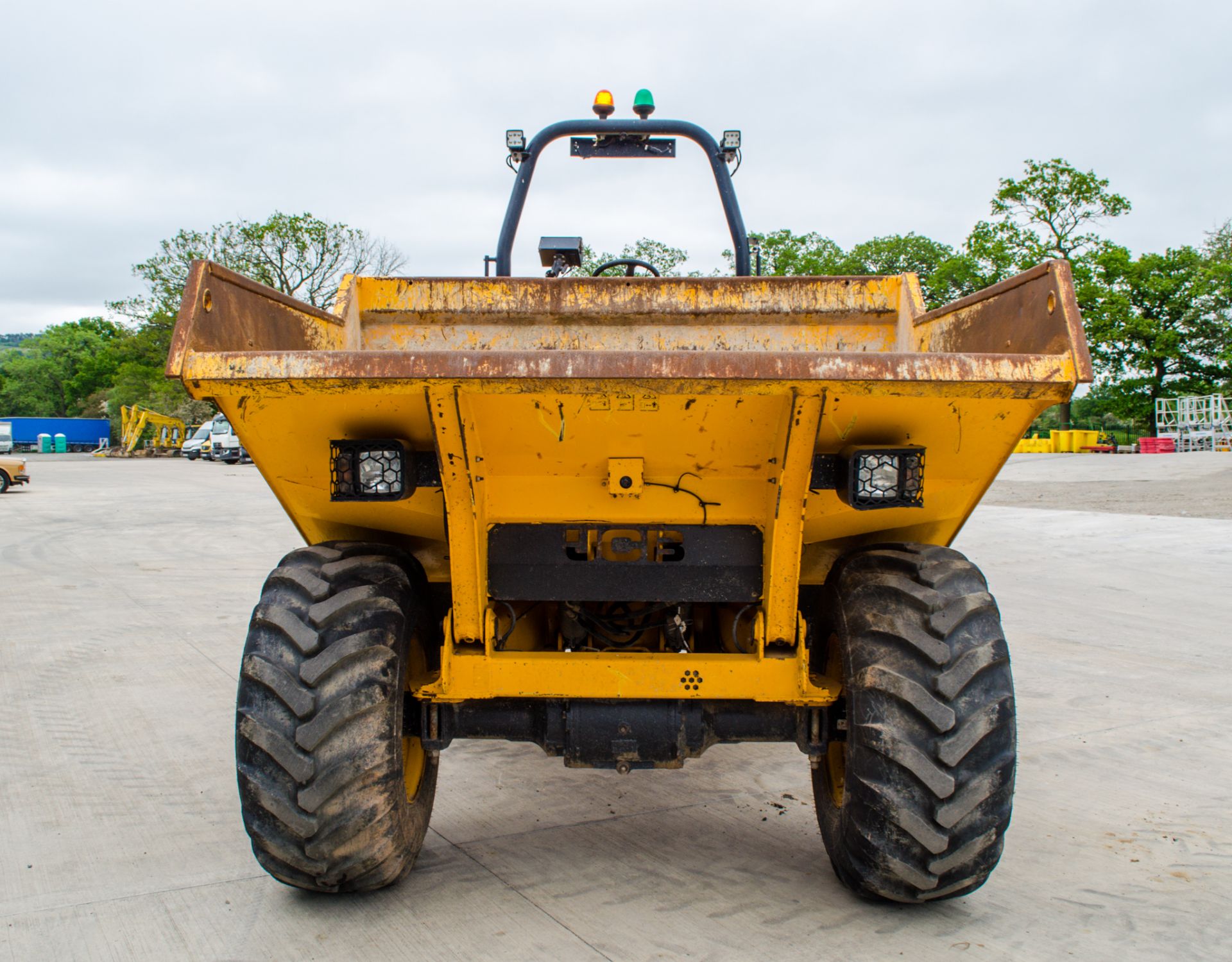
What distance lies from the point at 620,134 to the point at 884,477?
122 inches

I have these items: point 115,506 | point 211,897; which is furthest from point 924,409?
point 115,506

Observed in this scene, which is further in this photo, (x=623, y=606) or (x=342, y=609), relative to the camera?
(x=623, y=606)

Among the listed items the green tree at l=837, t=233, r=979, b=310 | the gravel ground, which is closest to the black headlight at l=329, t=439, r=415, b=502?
the gravel ground

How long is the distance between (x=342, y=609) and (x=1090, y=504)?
15.4m

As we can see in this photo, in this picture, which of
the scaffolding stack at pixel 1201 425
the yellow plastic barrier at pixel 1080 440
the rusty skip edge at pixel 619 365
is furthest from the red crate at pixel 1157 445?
the rusty skip edge at pixel 619 365

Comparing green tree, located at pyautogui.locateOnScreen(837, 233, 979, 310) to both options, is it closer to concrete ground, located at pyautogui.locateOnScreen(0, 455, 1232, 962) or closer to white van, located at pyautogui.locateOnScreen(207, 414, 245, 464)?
white van, located at pyautogui.locateOnScreen(207, 414, 245, 464)

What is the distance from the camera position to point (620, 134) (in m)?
5.05

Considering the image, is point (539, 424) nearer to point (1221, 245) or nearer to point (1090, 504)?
point (1090, 504)

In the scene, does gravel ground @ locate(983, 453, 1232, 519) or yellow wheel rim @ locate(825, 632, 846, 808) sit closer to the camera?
yellow wheel rim @ locate(825, 632, 846, 808)

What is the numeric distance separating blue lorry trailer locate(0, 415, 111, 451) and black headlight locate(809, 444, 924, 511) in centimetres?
7252

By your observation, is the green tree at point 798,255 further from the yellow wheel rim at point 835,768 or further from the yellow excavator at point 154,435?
the yellow wheel rim at point 835,768

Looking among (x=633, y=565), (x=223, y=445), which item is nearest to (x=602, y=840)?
(x=633, y=565)

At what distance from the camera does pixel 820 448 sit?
2695 millimetres

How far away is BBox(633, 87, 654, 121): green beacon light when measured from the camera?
497cm
